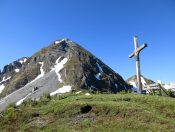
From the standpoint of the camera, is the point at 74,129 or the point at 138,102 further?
the point at 138,102

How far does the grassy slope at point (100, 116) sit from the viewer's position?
21.7m

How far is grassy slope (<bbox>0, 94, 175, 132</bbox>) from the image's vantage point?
71.1 ft

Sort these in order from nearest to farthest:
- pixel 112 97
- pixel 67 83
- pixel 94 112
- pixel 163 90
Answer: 1. pixel 94 112
2. pixel 112 97
3. pixel 163 90
4. pixel 67 83

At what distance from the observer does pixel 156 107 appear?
80.7ft

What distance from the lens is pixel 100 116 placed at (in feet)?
77.7

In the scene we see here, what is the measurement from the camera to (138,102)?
2602 centimetres

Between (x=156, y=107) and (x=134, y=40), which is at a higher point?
(x=134, y=40)

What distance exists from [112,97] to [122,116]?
4619mm

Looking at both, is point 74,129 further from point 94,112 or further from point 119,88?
point 119,88

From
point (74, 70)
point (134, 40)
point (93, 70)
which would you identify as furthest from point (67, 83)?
point (134, 40)

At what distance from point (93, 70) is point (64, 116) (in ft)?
536

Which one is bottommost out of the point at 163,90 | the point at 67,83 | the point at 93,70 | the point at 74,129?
the point at 74,129

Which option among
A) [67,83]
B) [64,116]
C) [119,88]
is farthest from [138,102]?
[119,88]

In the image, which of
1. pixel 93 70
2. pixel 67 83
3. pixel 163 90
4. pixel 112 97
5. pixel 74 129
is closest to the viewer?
pixel 74 129
